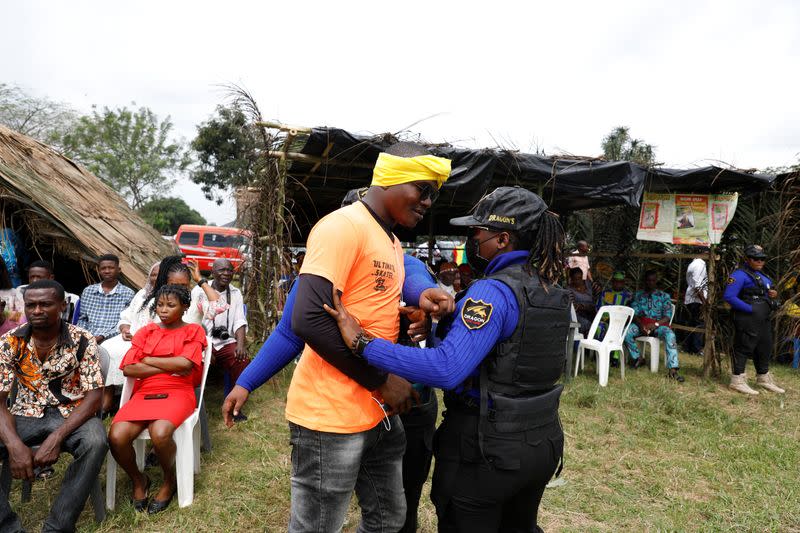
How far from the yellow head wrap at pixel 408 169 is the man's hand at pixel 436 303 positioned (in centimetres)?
40

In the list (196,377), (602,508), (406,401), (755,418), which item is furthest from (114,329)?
(755,418)

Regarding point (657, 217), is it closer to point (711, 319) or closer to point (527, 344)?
point (711, 319)

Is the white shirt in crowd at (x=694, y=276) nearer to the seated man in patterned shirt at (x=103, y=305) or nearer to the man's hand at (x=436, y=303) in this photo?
the man's hand at (x=436, y=303)

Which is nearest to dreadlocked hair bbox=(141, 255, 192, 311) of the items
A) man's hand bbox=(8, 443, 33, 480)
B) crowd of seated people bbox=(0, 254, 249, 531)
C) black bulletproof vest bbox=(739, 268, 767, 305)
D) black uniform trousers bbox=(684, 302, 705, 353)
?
crowd of seated people bbox=(0, 254, 249, 531)

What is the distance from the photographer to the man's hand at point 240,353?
4574 millimetres

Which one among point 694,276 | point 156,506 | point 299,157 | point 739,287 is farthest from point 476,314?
point 694,276

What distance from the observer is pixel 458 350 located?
150 cm

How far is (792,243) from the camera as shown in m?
7.13

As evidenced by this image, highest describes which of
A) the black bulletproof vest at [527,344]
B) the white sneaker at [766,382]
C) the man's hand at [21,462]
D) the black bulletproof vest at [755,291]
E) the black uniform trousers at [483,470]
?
the black bulletproof vest at [527,344]

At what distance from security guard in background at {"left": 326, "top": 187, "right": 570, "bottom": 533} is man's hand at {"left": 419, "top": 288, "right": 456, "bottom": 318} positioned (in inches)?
1.7

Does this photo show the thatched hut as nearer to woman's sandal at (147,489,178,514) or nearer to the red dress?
the red dress

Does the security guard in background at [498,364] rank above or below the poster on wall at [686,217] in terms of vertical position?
below

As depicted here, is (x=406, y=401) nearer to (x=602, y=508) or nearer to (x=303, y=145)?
(x=602, y=508)

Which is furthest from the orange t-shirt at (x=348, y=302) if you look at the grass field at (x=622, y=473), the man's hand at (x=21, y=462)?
the man's hand at (x=21, y=462)
